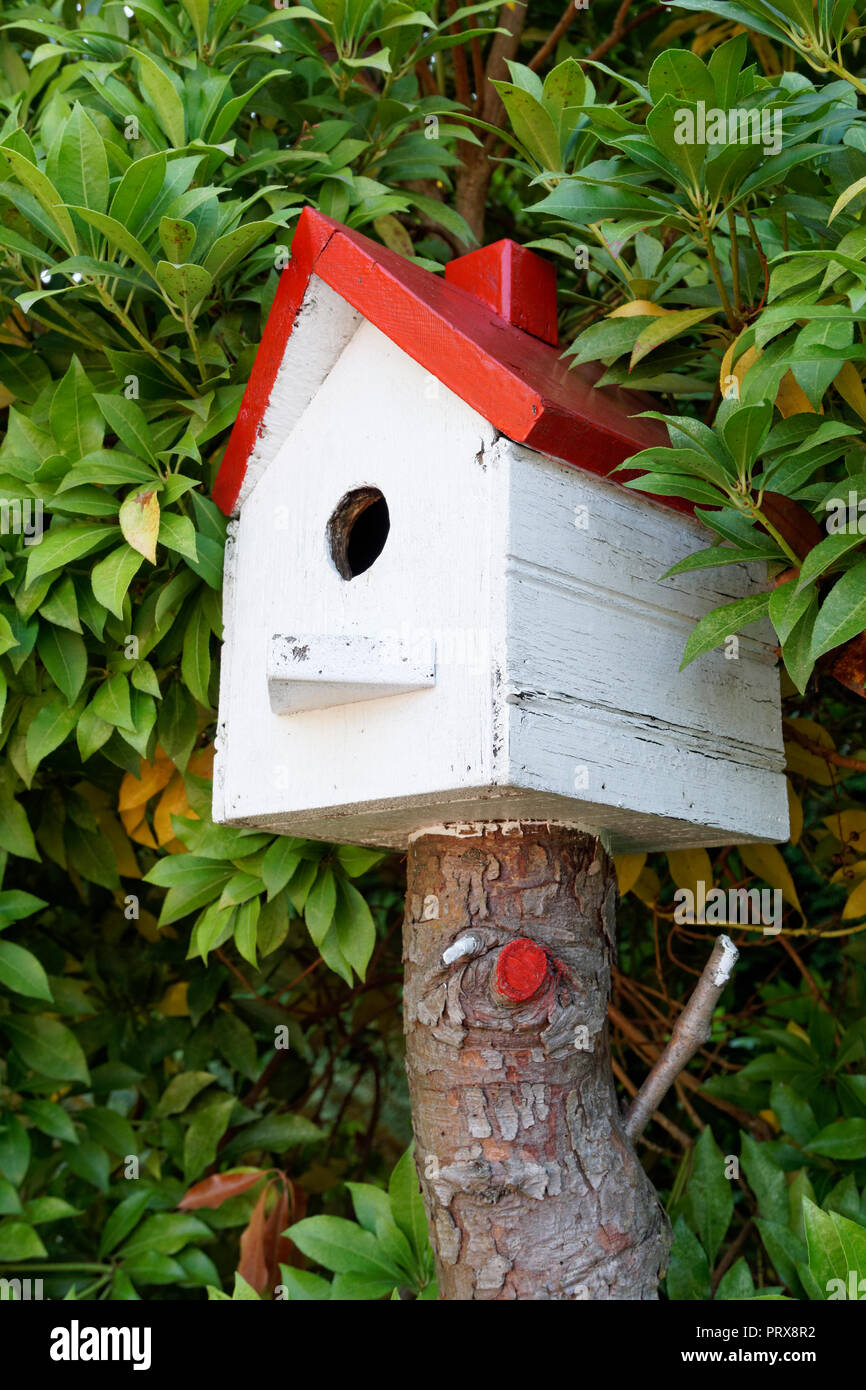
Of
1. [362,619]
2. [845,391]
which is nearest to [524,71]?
[845,391]

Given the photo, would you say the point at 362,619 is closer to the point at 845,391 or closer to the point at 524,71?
the point at 845,391

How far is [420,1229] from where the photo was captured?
1894mm

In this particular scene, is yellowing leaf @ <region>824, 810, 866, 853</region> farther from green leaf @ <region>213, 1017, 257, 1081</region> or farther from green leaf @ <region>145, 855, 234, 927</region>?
green leaf @ <region>213, 1017, 257, 1081</region>

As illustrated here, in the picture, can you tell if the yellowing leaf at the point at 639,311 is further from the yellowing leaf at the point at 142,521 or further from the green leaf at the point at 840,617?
the yellowing leaf at the point at 142,521

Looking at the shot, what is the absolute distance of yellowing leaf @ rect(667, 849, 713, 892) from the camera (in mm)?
2004

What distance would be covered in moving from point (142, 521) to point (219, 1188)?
4.11 feet

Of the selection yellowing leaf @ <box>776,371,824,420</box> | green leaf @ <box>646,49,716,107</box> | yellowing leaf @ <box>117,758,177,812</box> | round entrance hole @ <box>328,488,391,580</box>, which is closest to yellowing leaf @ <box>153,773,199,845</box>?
yellowing leaf @ <box>117,758,177,812</box>

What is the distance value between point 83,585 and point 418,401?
1.96 ft

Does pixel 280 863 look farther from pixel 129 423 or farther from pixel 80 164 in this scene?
pixel 80 164

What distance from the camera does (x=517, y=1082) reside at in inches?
60.8

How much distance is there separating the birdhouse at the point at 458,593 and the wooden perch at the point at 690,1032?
16cm

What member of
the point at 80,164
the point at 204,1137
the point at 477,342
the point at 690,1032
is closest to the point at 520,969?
the point at 690,1032

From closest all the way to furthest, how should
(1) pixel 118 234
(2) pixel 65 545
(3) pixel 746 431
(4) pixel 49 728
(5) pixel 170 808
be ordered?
(3) pixel 746 431 → (1) pixel 118 234 → (2) pixel 65 545 → (4) pixel 49 728 → (5) pixel 170 808

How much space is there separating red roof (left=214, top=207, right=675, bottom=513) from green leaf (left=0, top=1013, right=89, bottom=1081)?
0.97 m
